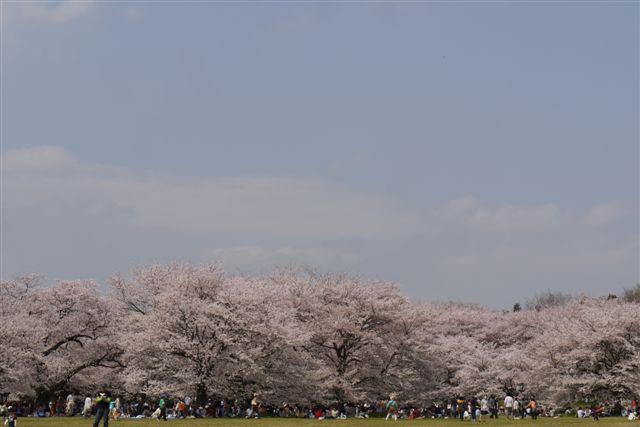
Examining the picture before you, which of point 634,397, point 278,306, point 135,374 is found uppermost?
point 278,306

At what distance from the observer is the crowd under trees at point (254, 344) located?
161 ft

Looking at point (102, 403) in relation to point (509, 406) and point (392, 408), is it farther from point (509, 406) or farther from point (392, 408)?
point (509, 406)

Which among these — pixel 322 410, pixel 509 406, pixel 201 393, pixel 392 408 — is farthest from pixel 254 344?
pixel 509 406

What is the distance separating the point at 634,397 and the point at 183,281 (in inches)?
1346

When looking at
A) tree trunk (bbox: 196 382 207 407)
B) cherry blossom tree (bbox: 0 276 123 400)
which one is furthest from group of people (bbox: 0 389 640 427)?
cherry blossom tree (bbox: 0 276 123 400)

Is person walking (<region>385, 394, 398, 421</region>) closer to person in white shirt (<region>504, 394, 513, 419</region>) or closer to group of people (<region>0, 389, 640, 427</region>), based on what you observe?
group of people (<region>0, 389, 640, 427</region>)

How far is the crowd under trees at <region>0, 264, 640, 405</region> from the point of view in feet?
161

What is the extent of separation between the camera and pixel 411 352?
59500mm

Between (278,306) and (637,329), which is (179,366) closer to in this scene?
(278,306)

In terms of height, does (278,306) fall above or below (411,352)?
above

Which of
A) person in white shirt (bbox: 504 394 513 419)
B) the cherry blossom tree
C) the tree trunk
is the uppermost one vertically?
the cherry blossom tree

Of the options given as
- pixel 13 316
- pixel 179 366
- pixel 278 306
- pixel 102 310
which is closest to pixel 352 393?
pixel 278 306

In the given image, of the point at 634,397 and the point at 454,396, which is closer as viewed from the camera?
the point at 634,397

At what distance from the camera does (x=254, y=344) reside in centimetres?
5084
